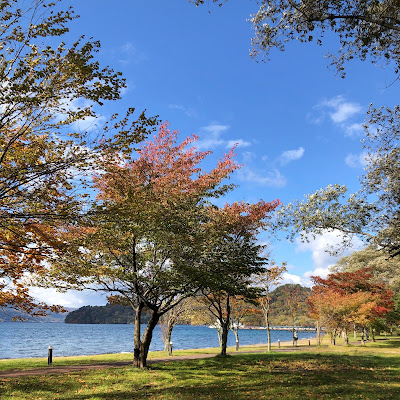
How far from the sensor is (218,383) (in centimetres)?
1173

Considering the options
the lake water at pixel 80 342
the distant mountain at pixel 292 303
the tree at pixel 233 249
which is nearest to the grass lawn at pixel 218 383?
the tree at pixel 233 249

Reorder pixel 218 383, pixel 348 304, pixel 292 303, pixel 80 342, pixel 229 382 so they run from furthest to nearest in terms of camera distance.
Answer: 1. pixel 80 342
2. pixel 292 303
3. pixel 348 304
4. pixel 229 382
5. pixel 218 383

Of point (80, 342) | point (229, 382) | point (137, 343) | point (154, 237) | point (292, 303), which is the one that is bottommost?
point (80, 342)

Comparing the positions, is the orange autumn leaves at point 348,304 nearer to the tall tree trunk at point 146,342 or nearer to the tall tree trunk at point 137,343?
the tall tree trunk at point 146,342

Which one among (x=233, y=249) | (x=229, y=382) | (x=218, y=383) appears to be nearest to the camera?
(x=218, y=383)

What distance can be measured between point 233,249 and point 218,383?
796 centimetres

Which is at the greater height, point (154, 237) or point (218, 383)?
point (154, 237)

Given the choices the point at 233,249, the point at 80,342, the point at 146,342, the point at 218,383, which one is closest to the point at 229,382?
the point at 218,383

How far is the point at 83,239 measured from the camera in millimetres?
10031

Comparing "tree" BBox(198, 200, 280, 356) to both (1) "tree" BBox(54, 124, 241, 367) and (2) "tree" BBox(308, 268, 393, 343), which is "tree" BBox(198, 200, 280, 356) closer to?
(1) "tree" BBox(54, 124, 241, 367)

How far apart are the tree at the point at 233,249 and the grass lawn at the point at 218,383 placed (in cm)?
392

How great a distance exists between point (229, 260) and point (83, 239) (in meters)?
9.08

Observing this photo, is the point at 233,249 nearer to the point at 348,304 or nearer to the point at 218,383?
the point at 218,383

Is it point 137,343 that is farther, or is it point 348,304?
point 348,304
